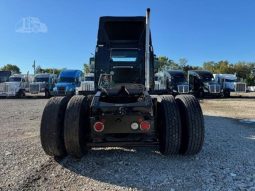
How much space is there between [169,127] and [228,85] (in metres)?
31.8

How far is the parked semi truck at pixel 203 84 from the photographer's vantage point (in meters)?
34.9

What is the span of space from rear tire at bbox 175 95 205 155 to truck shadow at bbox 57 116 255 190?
22 cm

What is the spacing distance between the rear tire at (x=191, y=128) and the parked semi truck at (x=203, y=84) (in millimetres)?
28870

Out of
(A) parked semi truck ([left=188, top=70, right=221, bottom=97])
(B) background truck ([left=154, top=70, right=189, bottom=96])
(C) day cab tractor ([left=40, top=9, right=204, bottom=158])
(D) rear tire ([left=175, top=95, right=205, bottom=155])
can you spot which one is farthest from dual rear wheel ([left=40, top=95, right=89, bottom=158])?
(A) parked semi truck ([left=188, top=70, right=221, bottom=97])

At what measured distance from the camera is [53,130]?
21.7ft

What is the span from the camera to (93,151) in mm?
7602

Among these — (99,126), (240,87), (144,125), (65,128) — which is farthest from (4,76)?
(144,125)

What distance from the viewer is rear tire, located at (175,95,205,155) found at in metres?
6.61

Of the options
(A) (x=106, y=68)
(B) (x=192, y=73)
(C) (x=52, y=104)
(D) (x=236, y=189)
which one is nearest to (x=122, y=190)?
(D) (x=236, y=189)

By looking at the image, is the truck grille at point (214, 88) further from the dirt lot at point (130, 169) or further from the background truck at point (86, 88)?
the dirt lot at point (130, 169)

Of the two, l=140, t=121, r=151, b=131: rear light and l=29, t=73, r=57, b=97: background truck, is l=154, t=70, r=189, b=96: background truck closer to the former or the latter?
l=29, t=73, r=57, b=97: background truck

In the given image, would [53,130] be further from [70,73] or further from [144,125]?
[70,73]

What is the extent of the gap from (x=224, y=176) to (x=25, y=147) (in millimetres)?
4571

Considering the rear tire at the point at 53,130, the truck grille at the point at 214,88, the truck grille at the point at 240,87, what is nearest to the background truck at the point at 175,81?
the truck grille at the point at 214,88
